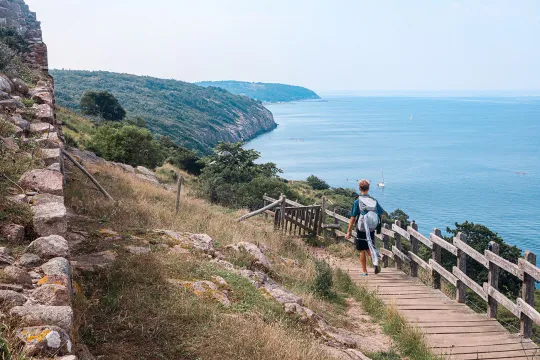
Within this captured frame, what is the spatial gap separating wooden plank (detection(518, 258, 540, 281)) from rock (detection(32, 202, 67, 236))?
20.7ft

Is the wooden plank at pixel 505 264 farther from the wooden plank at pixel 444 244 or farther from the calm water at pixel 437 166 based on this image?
the calm water at pixel 437 166

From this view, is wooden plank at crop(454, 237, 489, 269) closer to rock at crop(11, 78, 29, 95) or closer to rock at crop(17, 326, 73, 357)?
rock at crop(17, 326, 73, 357)

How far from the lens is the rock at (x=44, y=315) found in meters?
3.25

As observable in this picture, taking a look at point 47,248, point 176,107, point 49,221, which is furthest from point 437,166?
point 47,248

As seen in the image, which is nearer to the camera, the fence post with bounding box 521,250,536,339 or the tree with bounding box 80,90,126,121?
the fence post with bounding box 521,250,536,339

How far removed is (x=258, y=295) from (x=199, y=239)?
2.55 metres

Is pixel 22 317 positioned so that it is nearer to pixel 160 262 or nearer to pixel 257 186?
pixel 160 262

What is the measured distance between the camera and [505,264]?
751 cm

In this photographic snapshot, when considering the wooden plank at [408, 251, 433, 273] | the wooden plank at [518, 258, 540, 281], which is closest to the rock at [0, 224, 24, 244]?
the wooden plank at [518, 258, 540, 281]

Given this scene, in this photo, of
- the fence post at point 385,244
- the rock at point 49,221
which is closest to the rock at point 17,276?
the rock at point 49,221

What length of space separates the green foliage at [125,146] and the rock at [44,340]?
1156 inches

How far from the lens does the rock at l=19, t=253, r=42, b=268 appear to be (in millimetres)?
4297

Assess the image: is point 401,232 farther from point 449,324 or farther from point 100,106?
point 100,106

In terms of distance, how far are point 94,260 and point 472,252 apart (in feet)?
20.7
